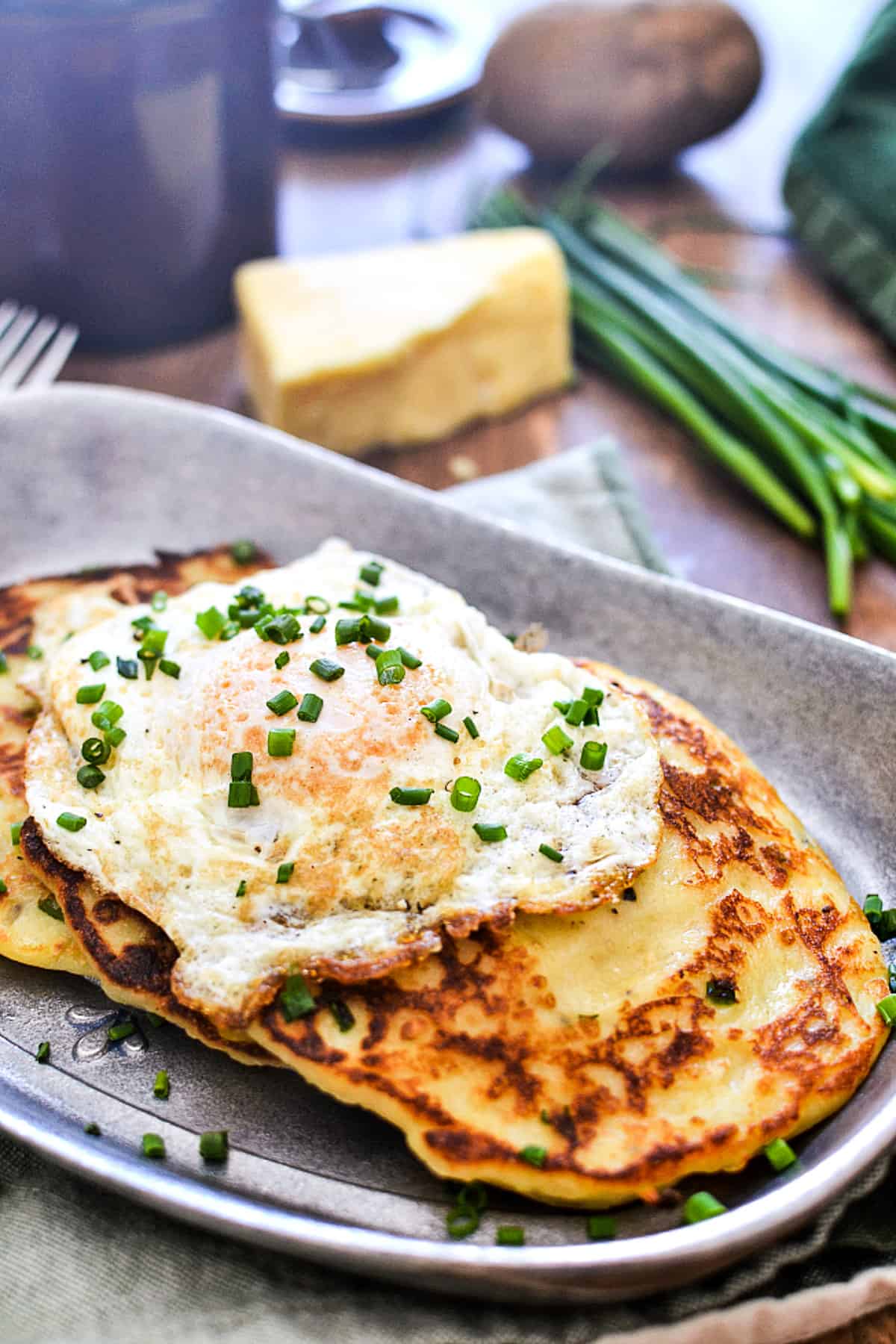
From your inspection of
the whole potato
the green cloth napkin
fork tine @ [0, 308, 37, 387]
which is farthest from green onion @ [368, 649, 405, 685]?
the whole potato

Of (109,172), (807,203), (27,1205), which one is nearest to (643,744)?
(27,1205)

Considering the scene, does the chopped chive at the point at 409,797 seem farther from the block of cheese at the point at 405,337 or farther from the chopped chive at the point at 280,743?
the block of cheese at the point at 405,337

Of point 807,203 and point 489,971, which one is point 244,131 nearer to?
point 807,203

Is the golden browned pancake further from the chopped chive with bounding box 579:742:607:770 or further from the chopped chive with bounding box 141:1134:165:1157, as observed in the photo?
the chopped chive with bounding box 141:1134:165:1157

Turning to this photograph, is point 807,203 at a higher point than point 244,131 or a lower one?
higher

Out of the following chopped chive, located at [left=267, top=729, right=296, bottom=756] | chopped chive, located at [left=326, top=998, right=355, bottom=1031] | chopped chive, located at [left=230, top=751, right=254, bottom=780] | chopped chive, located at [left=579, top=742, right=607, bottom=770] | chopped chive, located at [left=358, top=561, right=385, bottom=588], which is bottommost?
chopped chive, located at [left=326, top=998, right=355, bottom=1031]

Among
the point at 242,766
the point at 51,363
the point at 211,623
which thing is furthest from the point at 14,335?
the point at 242,766
